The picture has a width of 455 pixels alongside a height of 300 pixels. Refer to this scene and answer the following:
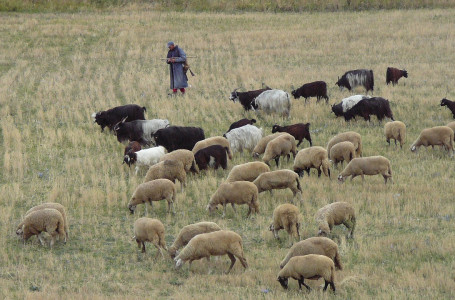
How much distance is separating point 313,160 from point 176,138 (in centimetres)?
375

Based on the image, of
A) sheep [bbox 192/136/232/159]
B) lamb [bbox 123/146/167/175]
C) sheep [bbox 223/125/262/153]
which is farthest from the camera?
sheep [bbox 223/125/262/153]

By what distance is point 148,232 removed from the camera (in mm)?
11594

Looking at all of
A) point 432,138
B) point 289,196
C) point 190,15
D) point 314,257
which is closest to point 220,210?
point 289,196

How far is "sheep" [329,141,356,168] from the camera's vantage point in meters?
15.9

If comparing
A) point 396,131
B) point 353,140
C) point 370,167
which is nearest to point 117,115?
point 353,140

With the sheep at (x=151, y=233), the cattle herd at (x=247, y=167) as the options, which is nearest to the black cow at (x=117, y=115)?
the cattle herd at (x=247, y=167)

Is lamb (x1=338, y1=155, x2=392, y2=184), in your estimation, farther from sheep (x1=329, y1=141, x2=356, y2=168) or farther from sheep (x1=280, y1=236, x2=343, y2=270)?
sheep (x1=280, y1=236, x2=343, y2=270)

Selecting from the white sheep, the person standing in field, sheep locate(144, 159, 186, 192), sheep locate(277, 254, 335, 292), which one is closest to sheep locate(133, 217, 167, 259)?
sheep locate(277, 254, 335, 292)

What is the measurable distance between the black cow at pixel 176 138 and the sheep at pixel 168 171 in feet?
8.15

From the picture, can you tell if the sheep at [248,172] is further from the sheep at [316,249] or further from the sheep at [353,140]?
the sheep at [316,249]

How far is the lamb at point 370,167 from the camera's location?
14.8m

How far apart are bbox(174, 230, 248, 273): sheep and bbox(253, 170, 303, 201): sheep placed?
10.5 ft

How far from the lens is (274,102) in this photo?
21.1 m

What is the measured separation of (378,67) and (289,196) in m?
15.8
